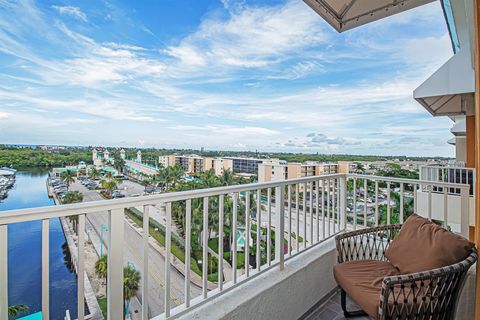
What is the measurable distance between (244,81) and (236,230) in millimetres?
10224

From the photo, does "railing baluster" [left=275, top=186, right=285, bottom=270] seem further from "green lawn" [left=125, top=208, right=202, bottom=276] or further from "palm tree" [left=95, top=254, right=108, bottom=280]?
"palm tree" [left=95, top=254, right=108, bottom=280]

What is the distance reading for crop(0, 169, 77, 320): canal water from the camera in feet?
3.65

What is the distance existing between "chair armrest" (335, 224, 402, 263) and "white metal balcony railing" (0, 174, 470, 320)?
17.1 inches

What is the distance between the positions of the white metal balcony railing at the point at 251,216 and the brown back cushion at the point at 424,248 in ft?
2.86

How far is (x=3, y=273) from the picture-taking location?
1.01 meters

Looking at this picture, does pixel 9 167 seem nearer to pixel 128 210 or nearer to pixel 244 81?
pixel 128 210

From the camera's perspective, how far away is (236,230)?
2.09m

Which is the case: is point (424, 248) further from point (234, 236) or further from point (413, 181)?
point (234, 236)

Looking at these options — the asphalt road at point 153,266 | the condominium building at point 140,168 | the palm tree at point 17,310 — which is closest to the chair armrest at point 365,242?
the asphalt road at point 153,266

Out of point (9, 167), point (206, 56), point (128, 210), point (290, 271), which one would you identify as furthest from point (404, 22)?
point (9, 167)

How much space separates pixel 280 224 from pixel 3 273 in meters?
2.01

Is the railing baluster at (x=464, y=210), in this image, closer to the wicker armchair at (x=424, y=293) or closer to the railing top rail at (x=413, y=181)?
the railing top rail at (x=413, y=181)

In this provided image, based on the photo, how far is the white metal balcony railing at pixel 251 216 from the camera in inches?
48.6

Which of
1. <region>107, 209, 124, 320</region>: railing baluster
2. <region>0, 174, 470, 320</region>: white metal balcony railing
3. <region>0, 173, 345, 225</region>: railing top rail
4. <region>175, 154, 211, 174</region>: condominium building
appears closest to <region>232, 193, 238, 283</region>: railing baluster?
<region>0, 174, 470, 320</region>: white metal balcony railing
